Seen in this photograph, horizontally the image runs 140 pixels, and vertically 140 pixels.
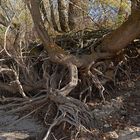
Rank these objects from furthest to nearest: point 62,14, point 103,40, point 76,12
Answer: point 62,14 → point 76,12 → point 103,40

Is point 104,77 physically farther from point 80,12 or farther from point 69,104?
point 80,12

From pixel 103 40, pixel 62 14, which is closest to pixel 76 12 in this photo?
pixel 62 14

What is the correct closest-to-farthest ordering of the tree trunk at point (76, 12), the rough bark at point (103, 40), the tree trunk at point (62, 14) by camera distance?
the rough bark at point (103, 40)
the tree trunk at point (76, 12)
the tree trunk at point (62, 14)

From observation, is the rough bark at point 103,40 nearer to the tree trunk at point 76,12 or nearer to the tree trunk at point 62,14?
the tree trunk at point 76,12

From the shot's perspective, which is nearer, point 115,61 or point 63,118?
point 63,118

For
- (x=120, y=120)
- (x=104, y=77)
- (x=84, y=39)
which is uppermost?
(x=84, y=39)

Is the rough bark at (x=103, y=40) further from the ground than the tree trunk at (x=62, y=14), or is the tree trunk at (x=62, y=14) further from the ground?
the tree trunk at (x=62, y=14)

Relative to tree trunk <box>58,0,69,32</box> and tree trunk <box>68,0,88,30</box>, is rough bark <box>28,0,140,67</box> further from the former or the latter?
tree trunk <box>58,0,69,32</box>

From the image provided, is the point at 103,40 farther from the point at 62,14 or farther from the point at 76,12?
the point at 62,14

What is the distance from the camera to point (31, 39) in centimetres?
891

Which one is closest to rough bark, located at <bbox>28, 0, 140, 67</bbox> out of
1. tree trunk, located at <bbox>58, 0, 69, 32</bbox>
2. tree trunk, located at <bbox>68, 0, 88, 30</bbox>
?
tree trunk, located at <bbox>68, 0, 88, 30</bbox>

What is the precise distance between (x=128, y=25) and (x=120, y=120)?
1.53 meters

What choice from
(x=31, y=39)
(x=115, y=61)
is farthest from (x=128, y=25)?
(x=31, y=39)

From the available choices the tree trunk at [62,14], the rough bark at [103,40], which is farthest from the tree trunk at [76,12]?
the rough bark at [103,40]
